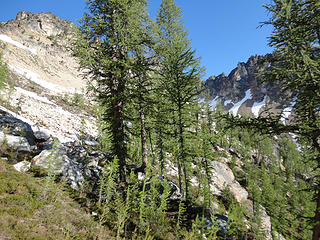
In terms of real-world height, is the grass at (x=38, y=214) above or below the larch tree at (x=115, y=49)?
below

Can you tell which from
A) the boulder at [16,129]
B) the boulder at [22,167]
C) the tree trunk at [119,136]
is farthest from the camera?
the boulder at [16,129]

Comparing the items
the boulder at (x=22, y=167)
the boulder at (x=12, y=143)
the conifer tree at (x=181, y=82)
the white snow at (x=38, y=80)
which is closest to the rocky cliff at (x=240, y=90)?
the white snow at (x=38, y=80)

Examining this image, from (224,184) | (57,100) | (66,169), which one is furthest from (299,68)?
(57,100)

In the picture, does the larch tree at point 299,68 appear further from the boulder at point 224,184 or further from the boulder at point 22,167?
the boulder at point 224,184

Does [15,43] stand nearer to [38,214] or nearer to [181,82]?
[181,82]

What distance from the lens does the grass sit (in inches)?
154

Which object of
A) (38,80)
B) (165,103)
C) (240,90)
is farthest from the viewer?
(240,90)

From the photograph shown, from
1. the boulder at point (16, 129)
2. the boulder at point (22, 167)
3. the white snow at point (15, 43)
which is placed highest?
the white snow at point (15, 43)

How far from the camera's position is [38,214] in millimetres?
4648

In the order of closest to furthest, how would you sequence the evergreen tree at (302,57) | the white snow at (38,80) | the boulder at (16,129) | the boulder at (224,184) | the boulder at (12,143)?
the evergreen tree at (302,57) < the boulder at (12,143) < the boulder at (16,129) < the boulder at (224,184) < the white snow at (38,80)

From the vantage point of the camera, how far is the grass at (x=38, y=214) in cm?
391

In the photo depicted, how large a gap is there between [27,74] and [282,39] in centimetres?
8155

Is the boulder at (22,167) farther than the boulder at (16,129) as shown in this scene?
No

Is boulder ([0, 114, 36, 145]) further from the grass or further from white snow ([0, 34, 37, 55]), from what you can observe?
A: white snow ([0, 34, 37, 55])
